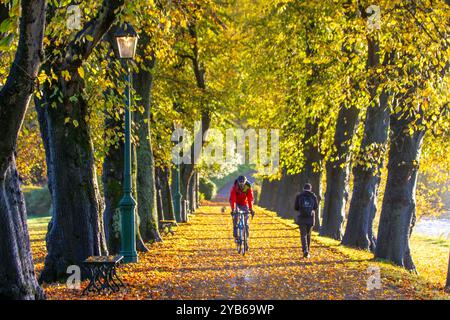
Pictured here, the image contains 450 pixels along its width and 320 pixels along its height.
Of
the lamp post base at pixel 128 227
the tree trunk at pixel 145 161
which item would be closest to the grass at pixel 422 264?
the lamp post base at pixel 128 227

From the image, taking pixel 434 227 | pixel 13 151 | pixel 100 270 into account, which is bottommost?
pixel 434 227

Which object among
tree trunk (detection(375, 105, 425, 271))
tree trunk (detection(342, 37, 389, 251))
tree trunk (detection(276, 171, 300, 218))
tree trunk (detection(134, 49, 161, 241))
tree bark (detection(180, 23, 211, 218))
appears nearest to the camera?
tree trunk (detection(375, 105, 425, 271))

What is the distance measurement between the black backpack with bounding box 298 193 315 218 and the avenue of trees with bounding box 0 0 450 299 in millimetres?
1599

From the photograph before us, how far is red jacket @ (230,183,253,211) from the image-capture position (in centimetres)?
1703

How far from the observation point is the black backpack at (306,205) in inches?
670

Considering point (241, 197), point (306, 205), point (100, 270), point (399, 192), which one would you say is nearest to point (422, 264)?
point (399, 192)

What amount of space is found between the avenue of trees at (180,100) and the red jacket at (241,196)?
107 inches

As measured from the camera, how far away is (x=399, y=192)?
16641 mm

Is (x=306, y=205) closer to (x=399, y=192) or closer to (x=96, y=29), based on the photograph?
A: (x=399, y=192)

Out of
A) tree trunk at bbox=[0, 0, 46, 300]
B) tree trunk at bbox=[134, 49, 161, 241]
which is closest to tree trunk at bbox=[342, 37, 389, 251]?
tree trunk at bbox=[134, 49, 161, 241]

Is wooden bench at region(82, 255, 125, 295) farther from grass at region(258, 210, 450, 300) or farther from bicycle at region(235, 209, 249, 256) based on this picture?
bicycle at region(235, 209, 249, 256)

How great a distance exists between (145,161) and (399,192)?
310 inches

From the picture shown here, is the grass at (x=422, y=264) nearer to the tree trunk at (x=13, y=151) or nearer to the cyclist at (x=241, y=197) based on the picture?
the cyclist at (x=241, y=197)
